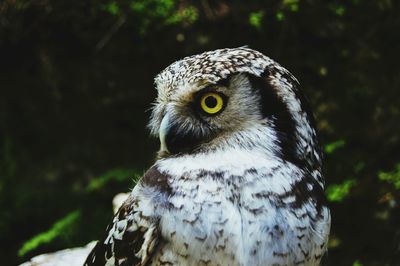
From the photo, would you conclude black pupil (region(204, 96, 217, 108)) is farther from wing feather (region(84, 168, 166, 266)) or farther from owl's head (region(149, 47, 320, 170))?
wing feather (region(84, 168, 166, 266))

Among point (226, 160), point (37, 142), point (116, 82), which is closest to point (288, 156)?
point (226, 160)

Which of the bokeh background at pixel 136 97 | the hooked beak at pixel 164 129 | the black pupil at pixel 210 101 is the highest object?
the black pupil at pixel 210 101

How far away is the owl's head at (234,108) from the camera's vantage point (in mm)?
2365

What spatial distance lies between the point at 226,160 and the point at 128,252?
1.90ft

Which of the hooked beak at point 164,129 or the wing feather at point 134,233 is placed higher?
the hooked beak at point 164,129

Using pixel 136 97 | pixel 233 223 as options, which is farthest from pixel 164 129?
pixel 136 97

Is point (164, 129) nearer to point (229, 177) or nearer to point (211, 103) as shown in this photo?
point (211, 103)

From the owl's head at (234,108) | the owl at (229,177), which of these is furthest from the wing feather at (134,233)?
the owl's head at (234,108)

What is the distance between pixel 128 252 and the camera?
246cm

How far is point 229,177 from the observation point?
90.3 inches

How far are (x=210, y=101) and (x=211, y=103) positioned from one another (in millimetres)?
11

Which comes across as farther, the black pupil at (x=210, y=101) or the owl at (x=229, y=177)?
the black pupil at (x=210, y=101)

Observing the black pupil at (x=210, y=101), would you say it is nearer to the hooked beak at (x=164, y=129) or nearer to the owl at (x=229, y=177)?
the owl at (x=229, y=177)

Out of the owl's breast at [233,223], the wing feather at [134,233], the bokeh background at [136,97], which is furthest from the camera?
the bokeh background at [136,97]
